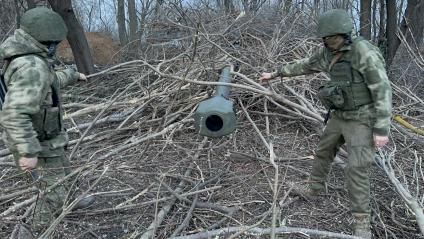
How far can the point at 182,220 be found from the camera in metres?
3.57

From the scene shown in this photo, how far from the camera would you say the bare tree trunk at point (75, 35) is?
698 centimetres

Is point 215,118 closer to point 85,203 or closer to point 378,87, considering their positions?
point 378,87

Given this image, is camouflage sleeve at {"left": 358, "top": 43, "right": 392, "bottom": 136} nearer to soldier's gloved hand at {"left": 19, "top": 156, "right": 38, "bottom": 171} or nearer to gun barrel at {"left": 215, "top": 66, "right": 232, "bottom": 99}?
gun barrel at {"left": 215, "top": 66, "right": 232, "bottom": 99}

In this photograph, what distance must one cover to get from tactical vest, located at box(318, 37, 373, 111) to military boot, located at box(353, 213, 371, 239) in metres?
0.80

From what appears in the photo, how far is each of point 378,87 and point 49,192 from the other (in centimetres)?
250

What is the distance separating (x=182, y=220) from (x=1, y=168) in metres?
2.09

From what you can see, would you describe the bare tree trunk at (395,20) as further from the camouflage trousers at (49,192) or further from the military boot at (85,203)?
the camouflage trousers at (49,192)

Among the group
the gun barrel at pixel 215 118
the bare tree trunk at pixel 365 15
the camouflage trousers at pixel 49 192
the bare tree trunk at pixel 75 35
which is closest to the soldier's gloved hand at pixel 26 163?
the camouflage trousers at pixel 49 192

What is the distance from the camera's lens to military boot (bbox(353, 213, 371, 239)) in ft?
11.0

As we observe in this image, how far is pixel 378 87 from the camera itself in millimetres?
3133

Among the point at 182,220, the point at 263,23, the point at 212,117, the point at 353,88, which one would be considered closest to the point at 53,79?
the point at 212,117

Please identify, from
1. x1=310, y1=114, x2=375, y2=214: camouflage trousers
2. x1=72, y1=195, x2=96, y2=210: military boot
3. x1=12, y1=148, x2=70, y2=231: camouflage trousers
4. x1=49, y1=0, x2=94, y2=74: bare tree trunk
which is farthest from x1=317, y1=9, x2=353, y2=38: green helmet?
x1=49, y1=0, x2=94, y2=74: bare tree trunk

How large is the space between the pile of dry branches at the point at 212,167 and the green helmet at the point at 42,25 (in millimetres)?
995

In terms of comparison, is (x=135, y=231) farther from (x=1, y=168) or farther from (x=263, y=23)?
(x=263, y=23)
